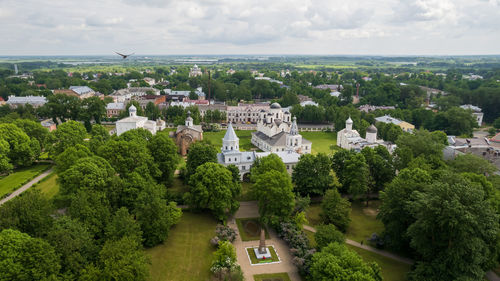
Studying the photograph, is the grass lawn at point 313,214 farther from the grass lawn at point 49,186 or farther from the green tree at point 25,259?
the grass lawn at point 49,186

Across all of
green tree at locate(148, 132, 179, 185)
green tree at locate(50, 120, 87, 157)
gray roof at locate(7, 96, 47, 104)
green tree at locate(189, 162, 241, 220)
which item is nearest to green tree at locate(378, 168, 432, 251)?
green tree at locate(189, 162, 241, 220)

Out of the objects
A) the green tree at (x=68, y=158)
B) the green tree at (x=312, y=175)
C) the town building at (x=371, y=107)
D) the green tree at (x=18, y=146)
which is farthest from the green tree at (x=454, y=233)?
the town building at (x=371, y=107)

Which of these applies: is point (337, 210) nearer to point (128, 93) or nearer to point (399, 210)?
point (399, 210)

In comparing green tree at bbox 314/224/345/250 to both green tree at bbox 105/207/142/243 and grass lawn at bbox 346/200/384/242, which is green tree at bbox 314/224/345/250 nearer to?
grass lawn at bbox 346/200/384/242

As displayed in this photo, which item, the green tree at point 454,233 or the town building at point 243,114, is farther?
the town building at point 243,114

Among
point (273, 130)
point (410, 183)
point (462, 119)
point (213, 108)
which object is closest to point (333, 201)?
point (410, 183)

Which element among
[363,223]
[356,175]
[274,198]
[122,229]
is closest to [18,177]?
[122,229]
